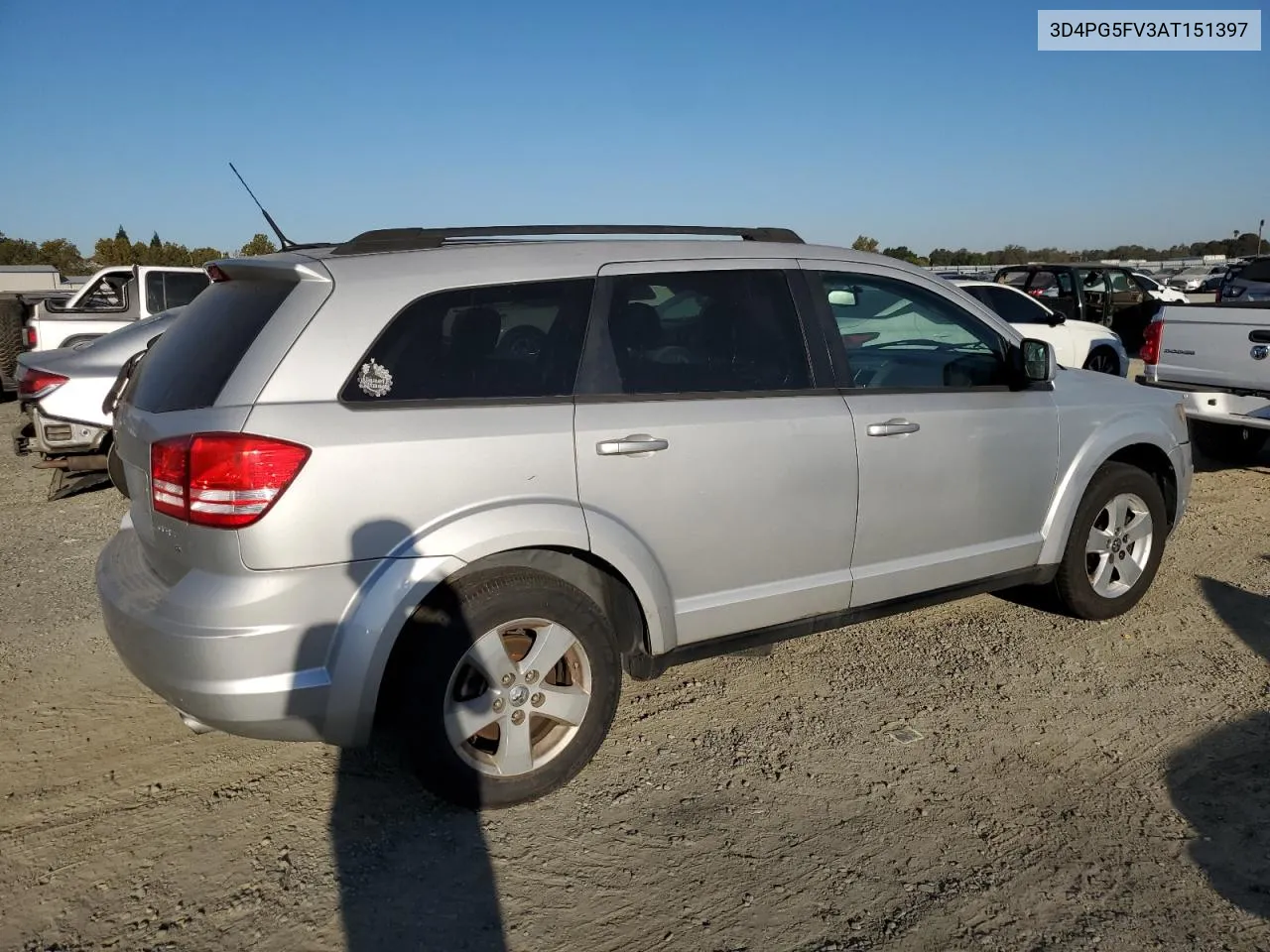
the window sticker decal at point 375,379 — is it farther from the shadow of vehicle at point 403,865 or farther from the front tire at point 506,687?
the front tire at point 506,687

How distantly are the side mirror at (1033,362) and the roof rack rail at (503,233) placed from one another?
1.13 metres

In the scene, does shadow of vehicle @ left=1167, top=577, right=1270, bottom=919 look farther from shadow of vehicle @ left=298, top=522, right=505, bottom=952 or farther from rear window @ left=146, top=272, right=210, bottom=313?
rear window @ left=146, top=272, right=210, bottom=313

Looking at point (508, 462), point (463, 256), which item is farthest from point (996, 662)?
point (463, 256)

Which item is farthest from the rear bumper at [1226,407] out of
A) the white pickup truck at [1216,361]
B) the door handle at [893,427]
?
the door handle at [893,427]

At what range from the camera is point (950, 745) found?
12.4 ft

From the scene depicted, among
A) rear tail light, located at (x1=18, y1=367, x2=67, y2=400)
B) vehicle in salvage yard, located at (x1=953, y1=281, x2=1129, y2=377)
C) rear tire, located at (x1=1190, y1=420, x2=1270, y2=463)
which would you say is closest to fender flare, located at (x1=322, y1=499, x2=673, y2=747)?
rear tail light, located at (x1=18, y1=367, x2=67, y2=400)

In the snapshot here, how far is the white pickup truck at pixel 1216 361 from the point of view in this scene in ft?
23.7

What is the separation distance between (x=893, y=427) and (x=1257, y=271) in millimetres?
9916

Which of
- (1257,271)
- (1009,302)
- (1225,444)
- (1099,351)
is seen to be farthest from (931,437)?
(1257,271)

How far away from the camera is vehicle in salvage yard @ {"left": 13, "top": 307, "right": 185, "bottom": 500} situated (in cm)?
719

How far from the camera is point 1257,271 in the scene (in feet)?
37.7

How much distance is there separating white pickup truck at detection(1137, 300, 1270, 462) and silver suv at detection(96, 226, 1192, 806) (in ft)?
12.6

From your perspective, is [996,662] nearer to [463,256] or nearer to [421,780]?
[421,780]

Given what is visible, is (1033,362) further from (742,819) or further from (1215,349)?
(1215,349)
